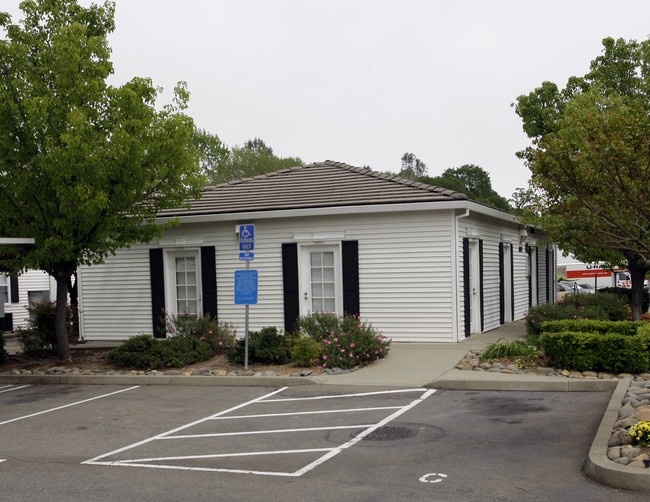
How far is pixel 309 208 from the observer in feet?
47.4

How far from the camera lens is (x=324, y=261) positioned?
1484cm

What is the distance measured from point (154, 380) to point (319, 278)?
4823 mm

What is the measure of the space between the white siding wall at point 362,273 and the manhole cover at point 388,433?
258 inches

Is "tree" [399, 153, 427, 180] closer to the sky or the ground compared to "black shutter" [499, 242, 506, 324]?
closer to the sky

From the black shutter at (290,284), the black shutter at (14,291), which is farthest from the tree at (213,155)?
the black shutter at (290,284)

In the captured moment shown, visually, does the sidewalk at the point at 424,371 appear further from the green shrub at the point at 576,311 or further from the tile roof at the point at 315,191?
the tile roof at the point at 315,191

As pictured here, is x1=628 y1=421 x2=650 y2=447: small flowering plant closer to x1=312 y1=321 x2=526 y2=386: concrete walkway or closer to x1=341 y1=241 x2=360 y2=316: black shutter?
x1=312 y1=321 x2=526 y2=386: concrete walkway

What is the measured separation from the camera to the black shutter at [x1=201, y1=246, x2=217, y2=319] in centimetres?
1555

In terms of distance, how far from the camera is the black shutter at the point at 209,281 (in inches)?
612

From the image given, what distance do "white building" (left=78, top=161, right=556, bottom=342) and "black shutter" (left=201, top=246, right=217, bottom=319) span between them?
0.08 ft

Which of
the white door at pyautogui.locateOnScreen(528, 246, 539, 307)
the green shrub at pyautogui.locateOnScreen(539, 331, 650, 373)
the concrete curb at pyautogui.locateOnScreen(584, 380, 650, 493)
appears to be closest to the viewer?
the concrete curb at pyautogui.locateOnScreen(584, 380, 650, 493)

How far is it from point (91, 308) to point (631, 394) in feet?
43.9

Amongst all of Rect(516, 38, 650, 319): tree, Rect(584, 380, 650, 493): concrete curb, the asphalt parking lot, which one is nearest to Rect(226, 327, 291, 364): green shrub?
the asphalt parking lot

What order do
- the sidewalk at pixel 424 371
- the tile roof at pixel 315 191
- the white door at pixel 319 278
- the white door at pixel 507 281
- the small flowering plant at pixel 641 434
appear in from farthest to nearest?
the white door at pixel 507 281
the white door at pixel 319 278
the tile roof at pixel 315 191
the sidewalk at pixel 424 371
the small flowering plant at pixel 641 434
